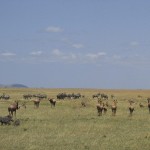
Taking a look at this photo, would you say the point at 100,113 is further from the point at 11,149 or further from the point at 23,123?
the point at 11,149

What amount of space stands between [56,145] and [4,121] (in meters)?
8.11

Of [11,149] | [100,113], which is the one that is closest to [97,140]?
[11,149]

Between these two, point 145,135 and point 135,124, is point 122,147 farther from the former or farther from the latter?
point 135,124

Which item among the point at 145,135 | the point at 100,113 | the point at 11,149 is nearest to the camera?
the point at 11,149

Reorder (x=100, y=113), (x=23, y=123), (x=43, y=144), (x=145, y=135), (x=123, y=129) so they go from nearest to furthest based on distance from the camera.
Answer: (x=43, y=144) → (x=145, y=135) → (x=123, y=129) → (x=23, y=123) → (x=100, y=113)

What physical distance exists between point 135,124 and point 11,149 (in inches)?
510

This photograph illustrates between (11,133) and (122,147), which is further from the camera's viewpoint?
(11,133)

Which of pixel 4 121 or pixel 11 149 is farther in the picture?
pixel 4 121

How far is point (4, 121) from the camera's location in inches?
1139

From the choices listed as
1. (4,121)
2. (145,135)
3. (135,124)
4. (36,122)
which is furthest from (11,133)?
(135,124)

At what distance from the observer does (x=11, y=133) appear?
2541 centimetres

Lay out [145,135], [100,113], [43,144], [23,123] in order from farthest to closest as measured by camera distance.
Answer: [100,113]
[23,123]
[145,135]
[43,144]

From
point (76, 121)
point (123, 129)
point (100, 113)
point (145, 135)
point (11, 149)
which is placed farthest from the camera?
point (100, 113)

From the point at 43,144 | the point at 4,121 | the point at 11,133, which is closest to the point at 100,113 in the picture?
the point at 4,121
